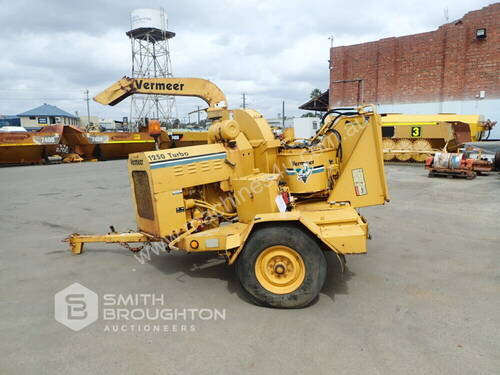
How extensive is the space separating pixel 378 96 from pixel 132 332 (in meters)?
26.6

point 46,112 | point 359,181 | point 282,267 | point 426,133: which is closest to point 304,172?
point 359,181

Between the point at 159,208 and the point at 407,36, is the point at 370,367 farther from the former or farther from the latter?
the point at 407,36

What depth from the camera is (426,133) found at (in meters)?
15.9

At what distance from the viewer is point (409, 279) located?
4.28 meters

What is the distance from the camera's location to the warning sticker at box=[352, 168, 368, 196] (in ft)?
14.9

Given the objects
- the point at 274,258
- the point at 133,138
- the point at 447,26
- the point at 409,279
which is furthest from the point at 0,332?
the point at 447,26

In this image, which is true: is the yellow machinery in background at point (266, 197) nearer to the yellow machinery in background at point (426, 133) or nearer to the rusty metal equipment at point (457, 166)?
the rusty metal equipment at point (457, 166)

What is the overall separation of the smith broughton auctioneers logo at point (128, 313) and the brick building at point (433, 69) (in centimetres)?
1986

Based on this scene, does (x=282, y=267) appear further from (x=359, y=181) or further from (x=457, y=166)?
(x=457, y=166)

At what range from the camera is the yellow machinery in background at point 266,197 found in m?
3.63

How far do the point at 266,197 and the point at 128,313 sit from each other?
198 cm

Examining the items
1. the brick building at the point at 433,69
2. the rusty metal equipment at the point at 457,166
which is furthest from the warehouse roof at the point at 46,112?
the rusty metal equipment at the point at 457,166

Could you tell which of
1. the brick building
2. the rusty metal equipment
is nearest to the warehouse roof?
the brick building

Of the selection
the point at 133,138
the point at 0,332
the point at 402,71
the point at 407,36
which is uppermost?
the point at 407,36
